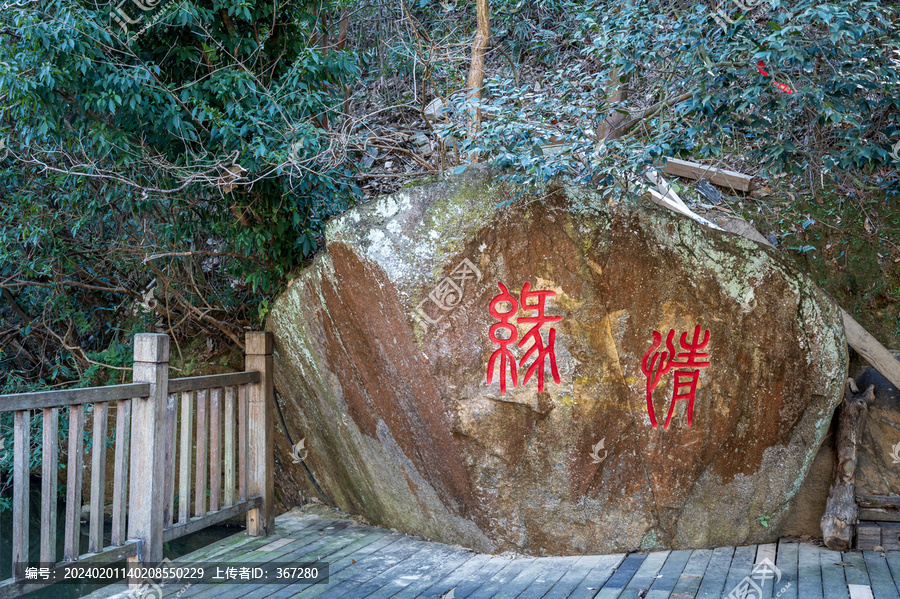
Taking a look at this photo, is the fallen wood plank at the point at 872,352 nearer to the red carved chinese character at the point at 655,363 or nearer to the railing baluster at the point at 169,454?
the red carved chinese character at the point at 655,363

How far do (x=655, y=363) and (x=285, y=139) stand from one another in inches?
106

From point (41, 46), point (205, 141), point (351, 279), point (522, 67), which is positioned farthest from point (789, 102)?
point (522, 67)

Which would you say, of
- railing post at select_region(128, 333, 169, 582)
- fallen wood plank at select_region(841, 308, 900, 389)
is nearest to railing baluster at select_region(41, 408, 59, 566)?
railing post at select_region(128, 333, 169, 582)

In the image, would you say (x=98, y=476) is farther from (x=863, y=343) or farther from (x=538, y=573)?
(x=863, y=343)

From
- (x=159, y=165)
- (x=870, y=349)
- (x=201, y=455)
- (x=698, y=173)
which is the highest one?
(x=698, y=173)

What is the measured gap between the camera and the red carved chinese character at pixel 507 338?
388 cm

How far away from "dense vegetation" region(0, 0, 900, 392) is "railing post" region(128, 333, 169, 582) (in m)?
1.31

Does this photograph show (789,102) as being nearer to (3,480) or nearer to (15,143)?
(15,143)

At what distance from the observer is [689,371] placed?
12.8 feet

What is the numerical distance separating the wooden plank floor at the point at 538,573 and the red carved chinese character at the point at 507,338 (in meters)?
1.05

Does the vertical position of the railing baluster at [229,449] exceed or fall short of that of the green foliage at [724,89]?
it falls short

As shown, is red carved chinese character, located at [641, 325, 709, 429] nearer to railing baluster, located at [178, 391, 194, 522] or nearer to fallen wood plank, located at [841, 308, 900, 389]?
fallen wood plank, located at [841, 308, 900, 389]
